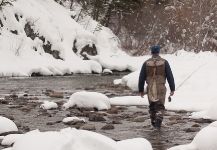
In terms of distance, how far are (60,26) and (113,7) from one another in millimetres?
8350

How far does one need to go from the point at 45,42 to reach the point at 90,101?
52.7 feet

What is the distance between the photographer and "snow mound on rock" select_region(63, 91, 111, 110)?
12.1m

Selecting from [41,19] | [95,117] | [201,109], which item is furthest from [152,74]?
[41,19]

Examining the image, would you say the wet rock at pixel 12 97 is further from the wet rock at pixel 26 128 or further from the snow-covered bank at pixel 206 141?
the snow-covered bank at pixel 206 141

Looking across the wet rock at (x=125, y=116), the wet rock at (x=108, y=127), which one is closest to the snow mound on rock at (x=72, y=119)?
the wet rock at (x=108, y=127)

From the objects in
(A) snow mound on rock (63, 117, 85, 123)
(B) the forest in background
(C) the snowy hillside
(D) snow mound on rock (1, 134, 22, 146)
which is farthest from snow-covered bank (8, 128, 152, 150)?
(B) the forest in background

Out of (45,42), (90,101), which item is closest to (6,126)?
(90,101)

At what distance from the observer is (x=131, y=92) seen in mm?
16344

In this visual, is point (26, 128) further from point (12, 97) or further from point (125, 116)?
point (12, 97)

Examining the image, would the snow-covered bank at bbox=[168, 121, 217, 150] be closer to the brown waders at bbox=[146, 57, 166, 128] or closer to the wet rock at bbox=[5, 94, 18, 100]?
the brown waders at bbox=[146, 57, 166, 128]

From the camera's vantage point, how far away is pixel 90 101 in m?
12.2

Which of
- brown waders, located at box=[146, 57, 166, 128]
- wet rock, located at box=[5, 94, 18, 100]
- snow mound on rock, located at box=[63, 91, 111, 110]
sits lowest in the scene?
wet rock, located at box=[5, 94, 18, 100]

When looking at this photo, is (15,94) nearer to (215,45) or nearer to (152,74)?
(152,74)

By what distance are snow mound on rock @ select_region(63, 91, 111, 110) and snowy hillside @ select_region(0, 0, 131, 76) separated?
34.4 feet
